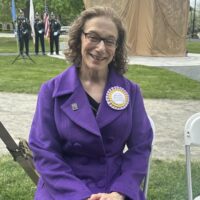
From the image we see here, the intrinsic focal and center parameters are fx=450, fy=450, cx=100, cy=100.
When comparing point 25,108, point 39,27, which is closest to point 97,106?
point 25,108

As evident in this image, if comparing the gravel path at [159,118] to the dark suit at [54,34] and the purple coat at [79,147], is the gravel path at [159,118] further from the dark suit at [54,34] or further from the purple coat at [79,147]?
the dark suit at [54,34]

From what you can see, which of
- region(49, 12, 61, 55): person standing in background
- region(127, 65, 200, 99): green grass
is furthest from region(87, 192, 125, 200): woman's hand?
region(49, 12, 61, 55): person standing in background

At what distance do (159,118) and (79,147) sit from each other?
5.72 m

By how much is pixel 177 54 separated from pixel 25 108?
16634mm

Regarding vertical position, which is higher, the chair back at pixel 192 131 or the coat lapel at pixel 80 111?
the coat lapel at pixel 80 111

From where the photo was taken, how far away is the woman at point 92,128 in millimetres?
2553

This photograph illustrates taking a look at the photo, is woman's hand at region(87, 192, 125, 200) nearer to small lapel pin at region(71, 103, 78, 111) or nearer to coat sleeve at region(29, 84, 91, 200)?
coat sleeve at region(29, 84, 91, 200)

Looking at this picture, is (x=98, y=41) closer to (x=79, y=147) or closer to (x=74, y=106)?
(x=74, y=106)

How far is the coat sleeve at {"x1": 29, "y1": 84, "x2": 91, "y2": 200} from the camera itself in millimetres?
2508

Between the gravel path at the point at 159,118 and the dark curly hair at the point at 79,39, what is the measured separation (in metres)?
3.13

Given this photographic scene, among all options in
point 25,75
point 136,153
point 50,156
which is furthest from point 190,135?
point 25,75

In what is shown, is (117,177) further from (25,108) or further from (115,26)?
(25,108)

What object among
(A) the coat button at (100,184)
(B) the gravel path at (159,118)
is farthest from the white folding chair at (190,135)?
(B) the gravel path at (159,118)

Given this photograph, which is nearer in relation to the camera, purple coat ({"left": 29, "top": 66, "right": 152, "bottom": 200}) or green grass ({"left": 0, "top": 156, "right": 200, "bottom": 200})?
purple coat ({"left": 29, "top": 66, "right": 152, "bottom": 200})
